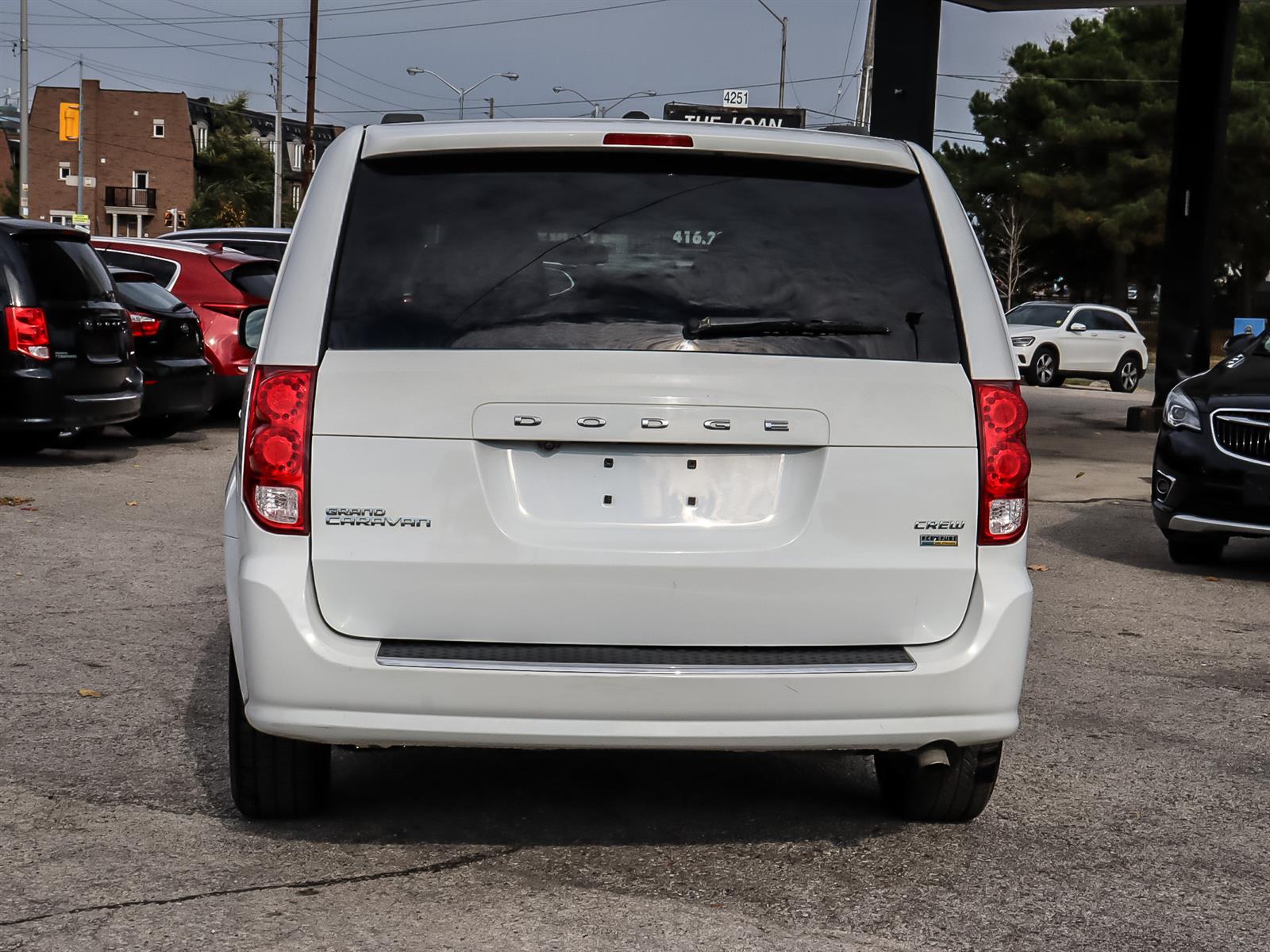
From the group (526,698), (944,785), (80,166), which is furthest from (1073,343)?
(80,166)

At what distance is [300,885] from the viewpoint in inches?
157

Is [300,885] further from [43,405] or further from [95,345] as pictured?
[95,345]

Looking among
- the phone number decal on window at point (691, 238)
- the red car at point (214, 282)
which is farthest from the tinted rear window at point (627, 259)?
the red car at point (214, 282)

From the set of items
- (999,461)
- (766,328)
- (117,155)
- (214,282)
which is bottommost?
(214,282)

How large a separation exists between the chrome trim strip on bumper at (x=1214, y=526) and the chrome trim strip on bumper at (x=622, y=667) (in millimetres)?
6190

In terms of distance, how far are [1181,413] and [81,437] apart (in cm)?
998

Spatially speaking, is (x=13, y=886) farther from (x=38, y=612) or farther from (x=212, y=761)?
(x=38, y=612)

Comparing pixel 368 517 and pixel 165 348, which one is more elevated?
pixel 368 517

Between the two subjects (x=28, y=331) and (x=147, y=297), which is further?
(x=147, y=297)

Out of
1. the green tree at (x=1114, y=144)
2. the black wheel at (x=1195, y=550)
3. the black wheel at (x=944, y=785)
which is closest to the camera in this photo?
the black wheel at (x=944, y=785)

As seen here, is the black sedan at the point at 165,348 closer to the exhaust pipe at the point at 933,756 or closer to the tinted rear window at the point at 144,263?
the tinted rear window at the point at 144,263

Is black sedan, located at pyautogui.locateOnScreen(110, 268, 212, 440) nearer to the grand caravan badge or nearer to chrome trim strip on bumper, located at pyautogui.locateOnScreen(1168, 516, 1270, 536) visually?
chrome trim strip on bumper, located at pyautogui.locateOnScreen(1168, 516, 1270, 536)

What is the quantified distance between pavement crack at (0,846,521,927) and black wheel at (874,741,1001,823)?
1070 mm

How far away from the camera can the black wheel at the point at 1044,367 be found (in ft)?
109
